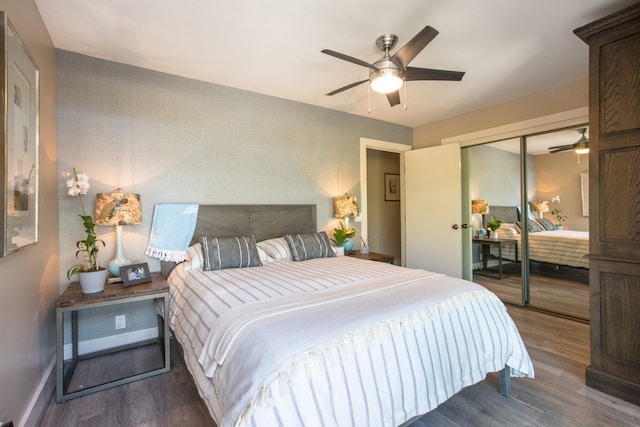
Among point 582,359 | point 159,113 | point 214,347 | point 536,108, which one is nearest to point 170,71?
point 159,113

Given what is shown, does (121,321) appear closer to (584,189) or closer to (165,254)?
(165,254)

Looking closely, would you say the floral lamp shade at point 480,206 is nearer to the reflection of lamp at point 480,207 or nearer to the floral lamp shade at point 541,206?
the reflection of lamp at point 480,207

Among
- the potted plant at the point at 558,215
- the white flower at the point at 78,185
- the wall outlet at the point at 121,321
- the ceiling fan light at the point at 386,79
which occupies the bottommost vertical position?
the wall outlet at the point at 121,321

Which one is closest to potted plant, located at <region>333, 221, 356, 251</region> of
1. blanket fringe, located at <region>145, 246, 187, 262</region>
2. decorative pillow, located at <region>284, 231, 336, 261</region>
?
decorative pillow, located at <region>284, 231, 336, 261</region>

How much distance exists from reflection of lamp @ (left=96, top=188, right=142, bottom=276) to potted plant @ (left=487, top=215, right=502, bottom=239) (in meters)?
4.24

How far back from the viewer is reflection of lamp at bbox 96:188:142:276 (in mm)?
2396

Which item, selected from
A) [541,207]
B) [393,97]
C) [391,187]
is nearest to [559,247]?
[541,207]

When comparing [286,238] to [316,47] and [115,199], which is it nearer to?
[115,199]

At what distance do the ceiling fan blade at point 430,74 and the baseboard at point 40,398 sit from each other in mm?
3199

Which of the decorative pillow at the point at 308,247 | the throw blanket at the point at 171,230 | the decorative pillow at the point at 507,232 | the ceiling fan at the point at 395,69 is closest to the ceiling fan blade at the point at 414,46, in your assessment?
the ceiling fan at the point at 395,69

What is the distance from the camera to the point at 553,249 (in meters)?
3.69

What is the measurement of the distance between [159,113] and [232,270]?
1.69 m

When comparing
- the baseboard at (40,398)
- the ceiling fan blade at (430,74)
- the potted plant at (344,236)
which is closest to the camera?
the baseboard at (40,398)

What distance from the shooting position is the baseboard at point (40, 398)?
5.30 ft
